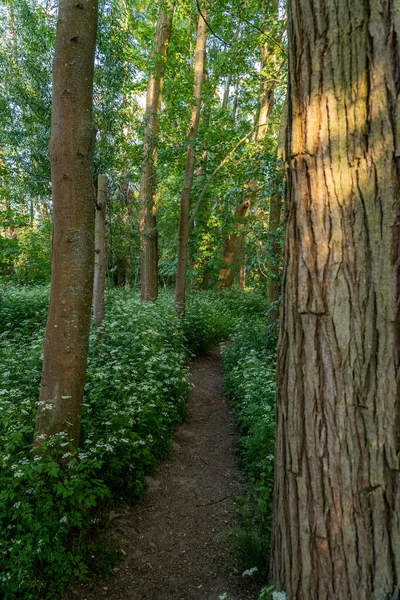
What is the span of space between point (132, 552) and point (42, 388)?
1.66 m

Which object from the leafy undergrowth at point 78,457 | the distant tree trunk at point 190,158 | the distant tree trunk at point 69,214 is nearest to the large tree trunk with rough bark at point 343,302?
the leafy undergrowth at point 78,457

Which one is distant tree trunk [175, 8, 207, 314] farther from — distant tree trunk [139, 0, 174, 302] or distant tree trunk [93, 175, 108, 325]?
distant tree trunk [93, 175, 108, 325]

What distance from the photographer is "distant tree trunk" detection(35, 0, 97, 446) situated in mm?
3119

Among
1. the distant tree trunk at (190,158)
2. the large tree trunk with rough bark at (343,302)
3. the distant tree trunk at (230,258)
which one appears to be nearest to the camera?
the large tree trunk with rough bark at (343,302)

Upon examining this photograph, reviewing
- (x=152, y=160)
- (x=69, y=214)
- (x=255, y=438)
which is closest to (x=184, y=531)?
(x=255, y=438)

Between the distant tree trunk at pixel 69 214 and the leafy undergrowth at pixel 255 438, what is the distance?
1.76 meters

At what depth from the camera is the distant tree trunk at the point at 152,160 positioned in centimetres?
920

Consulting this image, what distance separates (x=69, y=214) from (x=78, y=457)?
2.20 m

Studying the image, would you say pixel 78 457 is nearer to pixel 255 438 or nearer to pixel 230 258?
pixel 255 438

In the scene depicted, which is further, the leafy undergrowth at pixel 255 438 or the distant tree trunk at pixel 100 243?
the distant tree trunk at pixel 100 243

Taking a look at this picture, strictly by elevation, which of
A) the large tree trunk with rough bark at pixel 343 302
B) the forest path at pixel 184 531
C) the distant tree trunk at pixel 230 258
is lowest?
the forest path at pixel 184 531

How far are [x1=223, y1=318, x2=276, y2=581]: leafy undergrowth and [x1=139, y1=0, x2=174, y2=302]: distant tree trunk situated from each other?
3389mm

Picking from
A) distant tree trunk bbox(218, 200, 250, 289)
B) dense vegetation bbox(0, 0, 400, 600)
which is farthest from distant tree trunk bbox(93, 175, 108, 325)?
distant tree trunk bbox(218, 200, 250, 289)

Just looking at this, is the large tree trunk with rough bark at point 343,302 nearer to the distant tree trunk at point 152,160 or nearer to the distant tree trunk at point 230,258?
the distant tree trunk at point 152,160
